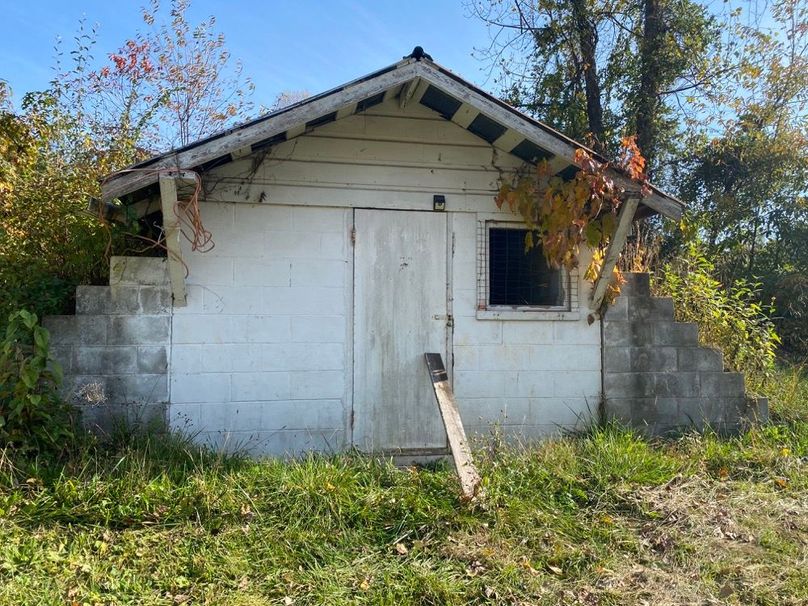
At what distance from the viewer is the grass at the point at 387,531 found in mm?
3553

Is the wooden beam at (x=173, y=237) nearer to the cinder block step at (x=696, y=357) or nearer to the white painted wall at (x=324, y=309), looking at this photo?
the white painted wall at (x=324, y=309)

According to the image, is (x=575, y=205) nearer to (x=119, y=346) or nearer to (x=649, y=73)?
(x=119, y=346)

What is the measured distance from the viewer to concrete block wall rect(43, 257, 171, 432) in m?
5.04

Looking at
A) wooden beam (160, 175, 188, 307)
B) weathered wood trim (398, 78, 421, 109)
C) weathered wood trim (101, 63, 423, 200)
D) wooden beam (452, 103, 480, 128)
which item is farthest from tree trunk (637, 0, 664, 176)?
wooden beam (160, 175, 188, 307)

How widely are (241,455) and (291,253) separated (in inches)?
73.5

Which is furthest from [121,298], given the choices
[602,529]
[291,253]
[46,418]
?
[602,529]

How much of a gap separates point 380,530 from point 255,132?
319 cm

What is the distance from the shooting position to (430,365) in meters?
5.65

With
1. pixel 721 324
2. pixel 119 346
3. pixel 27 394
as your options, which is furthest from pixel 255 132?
pixel 721 324

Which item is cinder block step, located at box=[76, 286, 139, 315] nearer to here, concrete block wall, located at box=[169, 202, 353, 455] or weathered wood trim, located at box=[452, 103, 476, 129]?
concrete block wall, located at box=[169, 202, 353, 455]

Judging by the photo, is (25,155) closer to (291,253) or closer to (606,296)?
(291,253)

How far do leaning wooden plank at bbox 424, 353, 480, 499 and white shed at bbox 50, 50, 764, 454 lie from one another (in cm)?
25

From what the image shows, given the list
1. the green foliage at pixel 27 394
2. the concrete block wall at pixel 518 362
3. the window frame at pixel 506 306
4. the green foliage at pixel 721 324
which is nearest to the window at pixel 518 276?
the window frame at pixel 506 306

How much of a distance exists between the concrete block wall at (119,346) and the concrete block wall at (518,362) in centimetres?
271
